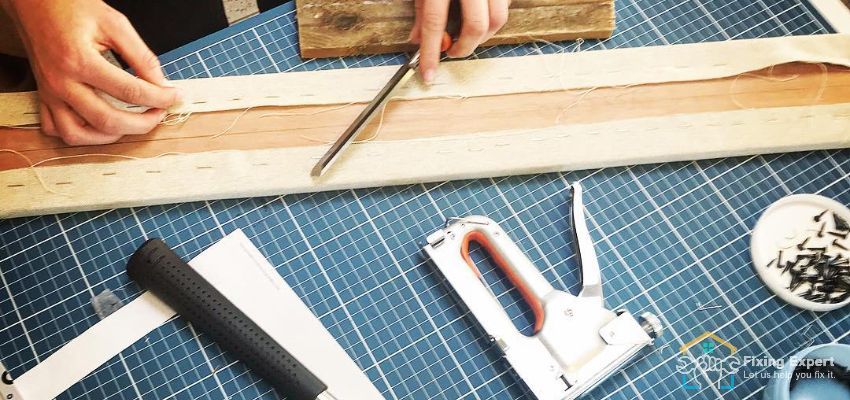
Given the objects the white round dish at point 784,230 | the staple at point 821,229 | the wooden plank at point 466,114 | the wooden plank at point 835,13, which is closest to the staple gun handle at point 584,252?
the wooden plank at point 466,114

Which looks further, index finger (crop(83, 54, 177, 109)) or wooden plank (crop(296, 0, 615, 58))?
wooden plank (crop(296, 0, 615, 58))

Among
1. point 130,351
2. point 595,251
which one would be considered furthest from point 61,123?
point 595,251

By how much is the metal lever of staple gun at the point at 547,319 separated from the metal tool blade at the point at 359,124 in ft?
0.74

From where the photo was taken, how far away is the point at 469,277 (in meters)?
1.21

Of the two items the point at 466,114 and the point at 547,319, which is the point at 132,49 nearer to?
the point at 466,114

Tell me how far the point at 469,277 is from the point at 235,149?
1.56 ft

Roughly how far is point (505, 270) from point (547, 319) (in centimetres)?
11

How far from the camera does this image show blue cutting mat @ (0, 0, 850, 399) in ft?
3.96

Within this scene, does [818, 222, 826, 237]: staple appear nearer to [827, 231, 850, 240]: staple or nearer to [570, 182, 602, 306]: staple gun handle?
[827, 231, 850, 240]: staple

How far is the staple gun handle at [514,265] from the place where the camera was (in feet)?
3.94

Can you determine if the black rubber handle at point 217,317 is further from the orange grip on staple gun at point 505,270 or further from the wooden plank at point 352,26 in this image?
the wooden plank at point 352,26

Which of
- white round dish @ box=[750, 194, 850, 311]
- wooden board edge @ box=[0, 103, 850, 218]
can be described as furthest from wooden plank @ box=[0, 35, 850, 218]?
white round dish @ box=[750, 194, 850, 311]

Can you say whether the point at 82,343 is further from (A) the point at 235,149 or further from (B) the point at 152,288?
(A) the point at 235,149

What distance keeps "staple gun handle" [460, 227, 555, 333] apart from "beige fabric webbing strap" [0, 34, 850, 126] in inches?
11.1
